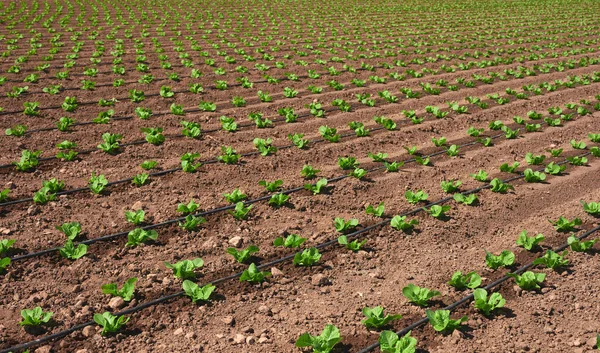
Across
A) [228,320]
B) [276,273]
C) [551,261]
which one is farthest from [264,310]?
[551,261]

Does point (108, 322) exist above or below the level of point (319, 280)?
above

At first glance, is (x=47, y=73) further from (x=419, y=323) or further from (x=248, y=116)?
(x=419, y=323)

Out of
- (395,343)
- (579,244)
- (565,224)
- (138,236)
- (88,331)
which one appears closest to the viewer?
(395,343)

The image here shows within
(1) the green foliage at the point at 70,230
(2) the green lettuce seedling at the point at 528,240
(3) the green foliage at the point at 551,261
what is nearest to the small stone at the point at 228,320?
(1) the green foliage at the point at 70,230

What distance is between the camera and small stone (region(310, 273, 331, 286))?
5.04 meters

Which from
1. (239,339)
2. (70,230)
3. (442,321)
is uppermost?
(70,230)

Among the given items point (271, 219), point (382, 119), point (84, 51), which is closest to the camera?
point (271, 219)

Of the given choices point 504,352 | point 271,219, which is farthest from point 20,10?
point 504,352

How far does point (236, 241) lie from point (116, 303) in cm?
152

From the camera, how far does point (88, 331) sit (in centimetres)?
423

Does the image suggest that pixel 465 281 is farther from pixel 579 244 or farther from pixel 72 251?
pixel 72 251

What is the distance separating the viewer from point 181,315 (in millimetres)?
4500

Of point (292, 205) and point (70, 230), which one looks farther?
point (292, 205)

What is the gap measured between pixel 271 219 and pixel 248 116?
3944 mm
